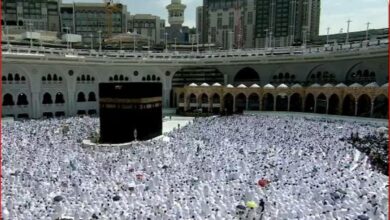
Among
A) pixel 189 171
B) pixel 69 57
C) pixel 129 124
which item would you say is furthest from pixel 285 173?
pixel 69 57

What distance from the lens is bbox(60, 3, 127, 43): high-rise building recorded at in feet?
275

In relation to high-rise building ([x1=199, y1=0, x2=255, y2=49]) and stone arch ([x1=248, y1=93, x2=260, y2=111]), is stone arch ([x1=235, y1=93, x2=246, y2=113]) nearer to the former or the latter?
stone arch ([x1=248, y1=93, x2=260, y2=111])

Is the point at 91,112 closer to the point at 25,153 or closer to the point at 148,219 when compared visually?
the point at 25,153

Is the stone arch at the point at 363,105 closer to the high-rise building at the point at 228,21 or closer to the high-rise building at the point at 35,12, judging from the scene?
the high-rise building at the point at 228,21

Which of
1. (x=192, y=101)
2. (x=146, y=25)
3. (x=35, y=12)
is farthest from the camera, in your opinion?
(x=146, y=25)

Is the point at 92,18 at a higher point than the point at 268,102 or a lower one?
higher

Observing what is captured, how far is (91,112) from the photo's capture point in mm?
42719

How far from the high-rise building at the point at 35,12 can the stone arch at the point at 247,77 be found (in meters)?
52.9

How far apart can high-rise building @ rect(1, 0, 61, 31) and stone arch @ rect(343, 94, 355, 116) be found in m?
66.7

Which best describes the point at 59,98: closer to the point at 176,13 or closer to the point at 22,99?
the point at 22,99

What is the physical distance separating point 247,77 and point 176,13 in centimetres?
4970

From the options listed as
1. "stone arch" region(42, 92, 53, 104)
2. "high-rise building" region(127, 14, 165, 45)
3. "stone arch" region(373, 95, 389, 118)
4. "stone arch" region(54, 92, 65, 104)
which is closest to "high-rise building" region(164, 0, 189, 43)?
"high-rise building" region(127, 14, 165, 45)

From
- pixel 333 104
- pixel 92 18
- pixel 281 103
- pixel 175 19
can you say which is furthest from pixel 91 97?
pixel 175 19

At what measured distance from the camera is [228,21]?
89.4 m
